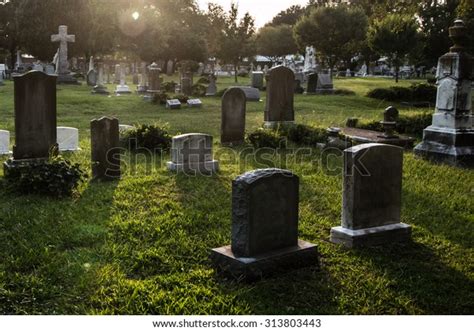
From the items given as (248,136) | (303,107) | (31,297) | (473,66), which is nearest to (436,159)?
(473,66)

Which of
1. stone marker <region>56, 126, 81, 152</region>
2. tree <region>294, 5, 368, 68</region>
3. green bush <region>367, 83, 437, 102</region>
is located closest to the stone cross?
tree <region>294, 5, 368, 68</region>

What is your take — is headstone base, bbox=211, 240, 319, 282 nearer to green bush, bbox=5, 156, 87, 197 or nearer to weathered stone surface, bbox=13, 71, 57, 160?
green bush, bbox=5, 156, 87, 197

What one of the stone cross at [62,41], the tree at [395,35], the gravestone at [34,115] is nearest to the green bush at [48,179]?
the gravestone at [34,115]

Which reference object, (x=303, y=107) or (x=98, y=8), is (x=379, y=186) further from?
(x=98, y=8)

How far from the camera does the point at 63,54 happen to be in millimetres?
34125

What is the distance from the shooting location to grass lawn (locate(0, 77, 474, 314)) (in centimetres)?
461

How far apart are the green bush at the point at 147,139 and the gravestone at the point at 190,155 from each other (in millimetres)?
2067

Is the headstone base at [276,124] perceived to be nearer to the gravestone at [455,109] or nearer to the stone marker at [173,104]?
the gravestone at [455,109]

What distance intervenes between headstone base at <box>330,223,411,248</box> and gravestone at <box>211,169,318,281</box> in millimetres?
719

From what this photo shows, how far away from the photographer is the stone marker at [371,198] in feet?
20.0

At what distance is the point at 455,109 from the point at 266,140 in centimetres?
396

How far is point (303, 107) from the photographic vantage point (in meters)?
22.5

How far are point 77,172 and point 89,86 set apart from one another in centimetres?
2663

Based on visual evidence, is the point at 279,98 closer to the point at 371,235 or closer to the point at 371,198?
the point at 371,198
